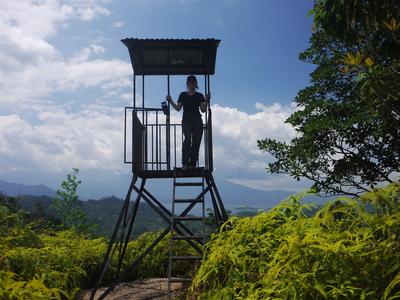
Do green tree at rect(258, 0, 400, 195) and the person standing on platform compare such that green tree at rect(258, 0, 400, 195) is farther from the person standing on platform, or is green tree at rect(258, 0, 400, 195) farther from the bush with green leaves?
the bush with green leaves

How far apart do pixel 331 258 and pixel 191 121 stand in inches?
255

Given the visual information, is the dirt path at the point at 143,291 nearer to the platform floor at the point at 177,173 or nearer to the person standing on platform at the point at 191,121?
the platform floor at the point at 177,173

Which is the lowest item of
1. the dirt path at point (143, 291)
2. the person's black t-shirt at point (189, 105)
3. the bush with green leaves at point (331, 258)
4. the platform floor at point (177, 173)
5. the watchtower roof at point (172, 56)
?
the dirt path at point (143, 291)

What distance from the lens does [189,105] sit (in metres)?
8.83

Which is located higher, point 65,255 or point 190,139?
point 190,139

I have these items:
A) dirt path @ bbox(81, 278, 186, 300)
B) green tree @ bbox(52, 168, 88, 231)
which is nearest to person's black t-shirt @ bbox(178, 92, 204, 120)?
dirt path @ bbox(81, 278, 186, 300)

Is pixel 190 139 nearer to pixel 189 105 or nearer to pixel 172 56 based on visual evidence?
pixel 189 105

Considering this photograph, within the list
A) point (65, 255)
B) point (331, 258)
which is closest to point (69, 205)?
point (65, 255)

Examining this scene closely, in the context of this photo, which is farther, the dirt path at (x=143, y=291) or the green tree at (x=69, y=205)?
the green tree at (x=69, y=205)

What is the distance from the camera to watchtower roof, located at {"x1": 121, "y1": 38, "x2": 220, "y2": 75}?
8.80m

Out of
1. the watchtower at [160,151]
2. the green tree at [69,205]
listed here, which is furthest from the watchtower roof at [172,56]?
the green tree at [69,205]

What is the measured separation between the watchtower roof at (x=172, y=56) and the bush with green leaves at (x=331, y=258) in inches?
251

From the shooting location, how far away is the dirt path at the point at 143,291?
8.45 meters

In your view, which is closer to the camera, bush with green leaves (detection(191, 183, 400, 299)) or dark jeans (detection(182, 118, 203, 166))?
bush with green leaves (detection(191, 183, 400, 299))
